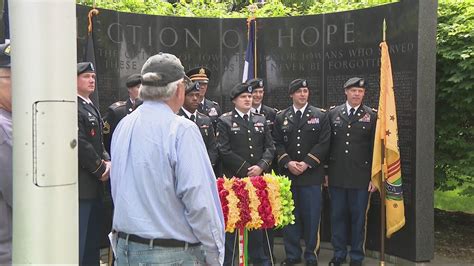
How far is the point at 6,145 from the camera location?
2686 millimetres

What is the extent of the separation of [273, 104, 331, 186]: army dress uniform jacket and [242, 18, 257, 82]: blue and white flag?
4.17ft

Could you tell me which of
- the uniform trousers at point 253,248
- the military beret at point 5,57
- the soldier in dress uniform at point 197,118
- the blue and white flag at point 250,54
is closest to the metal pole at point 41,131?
the military beret at point 5,57

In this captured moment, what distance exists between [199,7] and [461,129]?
4.65 metres

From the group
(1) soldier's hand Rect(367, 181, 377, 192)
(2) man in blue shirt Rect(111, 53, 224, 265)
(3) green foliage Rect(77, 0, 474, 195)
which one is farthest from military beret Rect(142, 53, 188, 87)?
(3) green foliage Rect(77, 0, 474, 195)

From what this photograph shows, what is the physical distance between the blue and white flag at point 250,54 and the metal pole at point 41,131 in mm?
5428

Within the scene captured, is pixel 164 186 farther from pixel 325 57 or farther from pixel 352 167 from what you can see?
→ pixel 325 57

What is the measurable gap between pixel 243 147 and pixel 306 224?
1232 mm

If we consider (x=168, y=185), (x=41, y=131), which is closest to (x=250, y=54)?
(x=168, y=185)

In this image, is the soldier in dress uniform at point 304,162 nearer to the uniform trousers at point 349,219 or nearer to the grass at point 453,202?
the uniform trousers at point 349,219

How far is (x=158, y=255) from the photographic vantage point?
8.81 feet

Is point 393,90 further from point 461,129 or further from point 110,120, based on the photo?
point 110,120

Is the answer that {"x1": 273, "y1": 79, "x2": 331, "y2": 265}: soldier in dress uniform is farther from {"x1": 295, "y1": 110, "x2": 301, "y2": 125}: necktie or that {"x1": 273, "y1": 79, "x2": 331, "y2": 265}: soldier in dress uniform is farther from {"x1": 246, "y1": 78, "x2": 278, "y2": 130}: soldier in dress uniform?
{"x1": 246, "y1": 78, "x2": 278, "y2": 130}: soldier in dress uniform

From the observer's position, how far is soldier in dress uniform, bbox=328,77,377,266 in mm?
6105

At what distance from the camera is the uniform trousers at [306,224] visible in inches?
247
